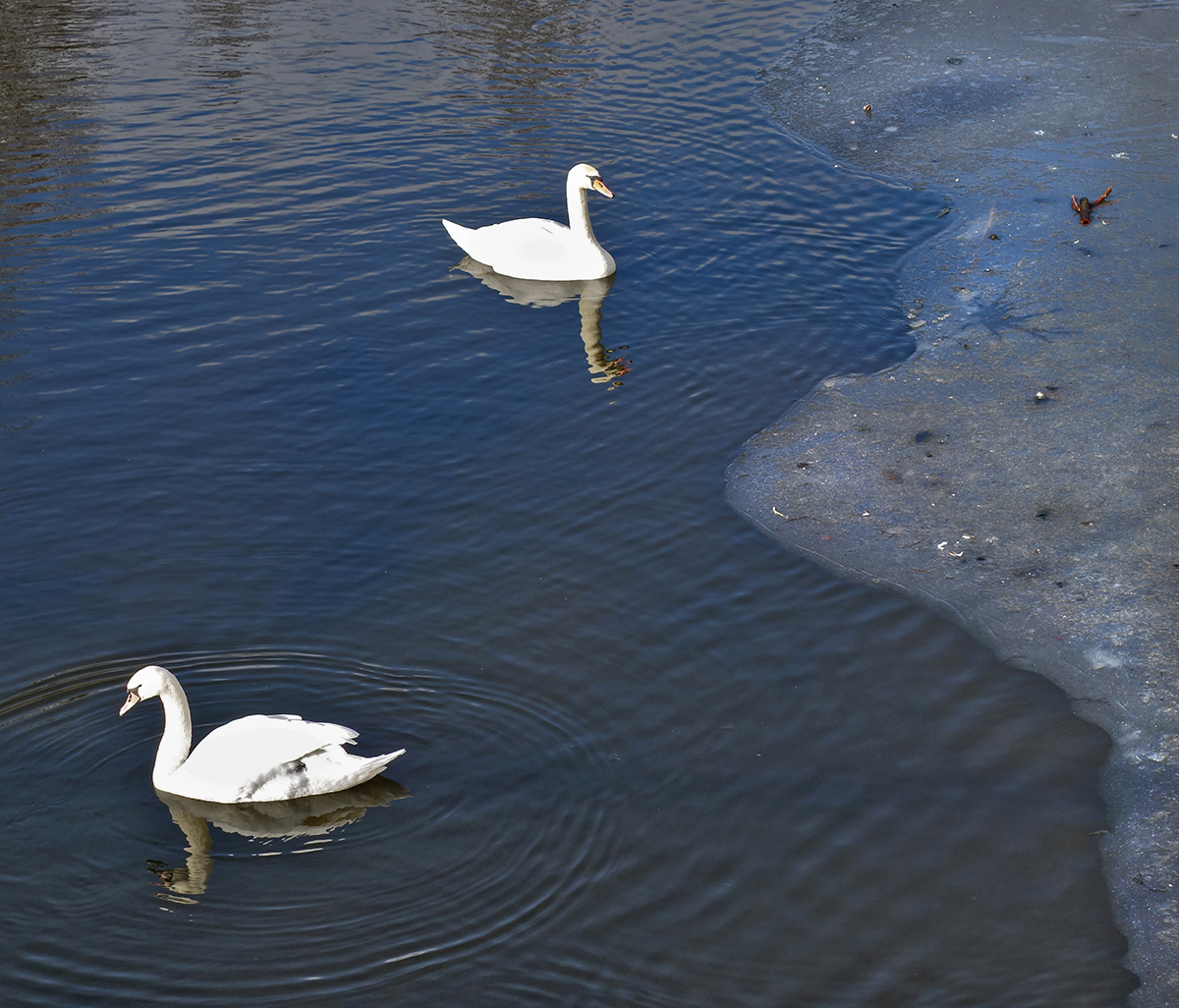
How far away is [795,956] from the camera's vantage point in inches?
210

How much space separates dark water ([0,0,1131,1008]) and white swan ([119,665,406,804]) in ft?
0.64

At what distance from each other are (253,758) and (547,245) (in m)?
7.32

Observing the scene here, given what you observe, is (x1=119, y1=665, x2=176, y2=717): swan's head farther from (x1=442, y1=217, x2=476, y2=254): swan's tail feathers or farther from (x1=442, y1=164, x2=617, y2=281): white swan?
(x1=442, y1=217, x2=476, y2=254): swan's tail feathers

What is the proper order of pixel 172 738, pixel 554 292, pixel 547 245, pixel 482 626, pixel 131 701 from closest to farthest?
pixel 172 738 < pixel 131 701 < pixel 482 626 < pixel 547 245 < pixel 554 292

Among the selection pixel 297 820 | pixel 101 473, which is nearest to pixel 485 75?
pixel 101 473

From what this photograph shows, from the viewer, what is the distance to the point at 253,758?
6.11m

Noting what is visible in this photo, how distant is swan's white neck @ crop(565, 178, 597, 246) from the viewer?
1243 centimetres

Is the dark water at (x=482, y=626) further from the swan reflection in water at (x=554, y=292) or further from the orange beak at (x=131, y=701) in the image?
the orange beak at (x=131, y=701)

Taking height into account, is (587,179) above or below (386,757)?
above

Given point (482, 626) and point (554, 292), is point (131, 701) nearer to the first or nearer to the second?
point (482, 626)

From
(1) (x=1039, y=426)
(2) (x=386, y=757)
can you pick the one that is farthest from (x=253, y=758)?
(1) (x=1039, y=426)

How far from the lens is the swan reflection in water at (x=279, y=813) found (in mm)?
6121

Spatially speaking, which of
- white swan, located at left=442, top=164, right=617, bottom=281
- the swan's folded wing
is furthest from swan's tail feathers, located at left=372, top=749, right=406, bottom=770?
white swan, located at left=442, top=164, right=617, bottom=281

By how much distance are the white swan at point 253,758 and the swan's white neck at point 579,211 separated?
726 centimetres
